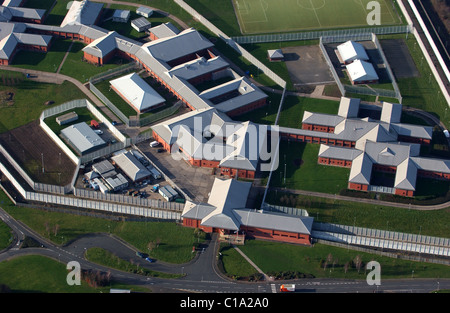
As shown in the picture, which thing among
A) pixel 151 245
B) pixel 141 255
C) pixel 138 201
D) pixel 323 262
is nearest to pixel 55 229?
pixel 138 201

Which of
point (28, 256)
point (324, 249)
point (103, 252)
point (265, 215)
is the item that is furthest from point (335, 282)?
point (28, 256)

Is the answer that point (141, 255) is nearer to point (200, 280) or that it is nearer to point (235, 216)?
point (200, 280)

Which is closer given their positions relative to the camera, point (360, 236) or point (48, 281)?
point (48, 281)

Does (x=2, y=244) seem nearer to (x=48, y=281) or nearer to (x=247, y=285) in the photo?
(x=48, y=281)

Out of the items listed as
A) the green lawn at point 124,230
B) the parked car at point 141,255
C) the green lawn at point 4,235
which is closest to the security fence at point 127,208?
the green lawn at point 124,230

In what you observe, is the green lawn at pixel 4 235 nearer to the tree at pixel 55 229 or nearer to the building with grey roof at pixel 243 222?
the tree at pixel 55 229
